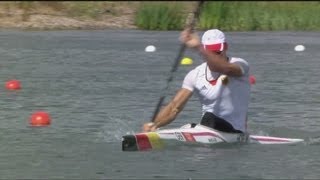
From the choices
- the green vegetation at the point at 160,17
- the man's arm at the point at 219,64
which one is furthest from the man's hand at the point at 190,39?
the green vegetation at the point at 160,17

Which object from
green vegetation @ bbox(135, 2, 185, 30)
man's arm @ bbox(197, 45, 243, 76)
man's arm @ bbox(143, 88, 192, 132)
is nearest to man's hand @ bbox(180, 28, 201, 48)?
man's arm @ bbox(197, 45, 243, 76)

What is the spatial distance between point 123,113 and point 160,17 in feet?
101

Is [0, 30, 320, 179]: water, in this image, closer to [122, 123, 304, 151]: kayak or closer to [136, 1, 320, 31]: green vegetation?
[122, 123, 304, 151]: kayak

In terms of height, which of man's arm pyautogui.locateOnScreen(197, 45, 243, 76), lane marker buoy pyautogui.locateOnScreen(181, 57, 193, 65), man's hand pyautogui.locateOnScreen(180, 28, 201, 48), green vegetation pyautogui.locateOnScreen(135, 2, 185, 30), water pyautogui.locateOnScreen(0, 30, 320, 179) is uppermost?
man's hand pyautogui.locateOnScreen(180, 28, 201, 48)

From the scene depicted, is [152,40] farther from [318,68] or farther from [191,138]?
[191,138]

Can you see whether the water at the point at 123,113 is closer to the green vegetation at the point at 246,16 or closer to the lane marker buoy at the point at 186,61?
the lane marker buoy at the point at 186,61

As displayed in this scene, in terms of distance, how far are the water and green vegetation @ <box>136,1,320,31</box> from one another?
38.8 feet

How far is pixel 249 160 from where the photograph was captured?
12.2 m

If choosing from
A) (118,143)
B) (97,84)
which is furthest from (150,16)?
(118,143)

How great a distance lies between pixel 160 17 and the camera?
1879 inches

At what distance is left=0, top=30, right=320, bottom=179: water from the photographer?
11.7 m

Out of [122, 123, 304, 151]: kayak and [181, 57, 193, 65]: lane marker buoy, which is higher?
[122, 123, 304, 151]: kayak

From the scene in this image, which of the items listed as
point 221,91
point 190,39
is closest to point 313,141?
point 221,91

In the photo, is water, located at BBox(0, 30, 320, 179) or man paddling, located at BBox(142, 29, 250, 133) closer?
water, located at BBox(0, 30, 320, 179)
